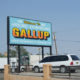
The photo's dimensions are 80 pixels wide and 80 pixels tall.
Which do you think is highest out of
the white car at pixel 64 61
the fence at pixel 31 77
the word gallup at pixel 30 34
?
the word gallup at pixel 30 34

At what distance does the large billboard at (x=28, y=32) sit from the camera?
3180 cm

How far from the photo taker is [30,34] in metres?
33.5

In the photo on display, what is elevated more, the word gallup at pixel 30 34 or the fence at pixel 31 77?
the word gallup at pixel 30 34

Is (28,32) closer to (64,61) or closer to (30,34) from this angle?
(30,34)

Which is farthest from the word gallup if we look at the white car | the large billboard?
the white car

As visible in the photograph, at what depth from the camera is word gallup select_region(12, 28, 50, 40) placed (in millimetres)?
31984

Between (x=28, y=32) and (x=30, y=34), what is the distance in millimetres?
403

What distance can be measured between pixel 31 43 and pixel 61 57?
823 cm

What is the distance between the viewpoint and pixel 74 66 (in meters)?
24.7

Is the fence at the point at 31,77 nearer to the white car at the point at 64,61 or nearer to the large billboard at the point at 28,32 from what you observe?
the white car at the point at 64,61

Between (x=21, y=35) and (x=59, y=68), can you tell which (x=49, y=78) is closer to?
(x=59, y=68)

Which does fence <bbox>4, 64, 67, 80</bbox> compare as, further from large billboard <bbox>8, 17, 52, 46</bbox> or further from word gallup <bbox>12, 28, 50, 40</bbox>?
word gallup <bbox>12, 28, 50, 40</bbox>

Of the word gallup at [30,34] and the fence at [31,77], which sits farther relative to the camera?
the word gallup at [30,34]

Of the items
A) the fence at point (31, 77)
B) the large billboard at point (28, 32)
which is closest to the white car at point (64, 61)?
the fence at point (31, 77)
